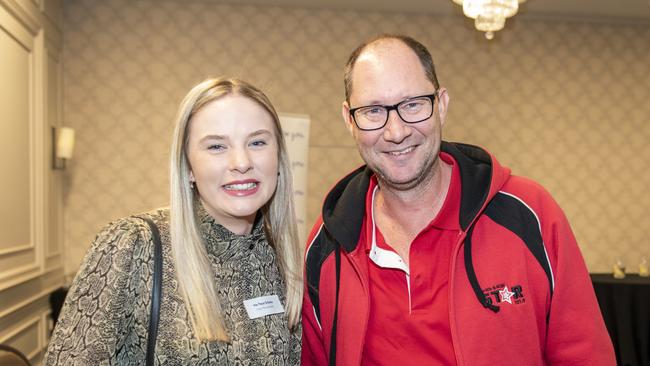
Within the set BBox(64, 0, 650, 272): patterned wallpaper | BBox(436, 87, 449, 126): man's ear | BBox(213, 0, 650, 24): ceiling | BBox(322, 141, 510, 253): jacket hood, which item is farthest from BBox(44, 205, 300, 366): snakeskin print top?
BBox(213, 0, 650, 24): ceiling

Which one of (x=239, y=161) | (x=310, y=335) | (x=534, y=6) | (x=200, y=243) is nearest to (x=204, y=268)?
(x=200, y=243)

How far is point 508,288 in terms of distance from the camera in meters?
1.55

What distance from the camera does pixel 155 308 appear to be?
1341 mm

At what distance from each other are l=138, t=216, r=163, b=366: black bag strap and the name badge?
0.25m

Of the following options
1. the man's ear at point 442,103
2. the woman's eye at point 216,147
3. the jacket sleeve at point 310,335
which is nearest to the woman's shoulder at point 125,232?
the woman's eye at point 216,147

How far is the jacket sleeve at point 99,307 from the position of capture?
124 cm

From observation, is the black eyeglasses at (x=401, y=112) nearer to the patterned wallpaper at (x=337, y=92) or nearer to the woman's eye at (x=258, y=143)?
the woman's eye at (x=258, y=143)

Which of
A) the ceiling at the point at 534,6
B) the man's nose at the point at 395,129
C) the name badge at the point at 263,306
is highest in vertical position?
the ceiling at the point at 534,6

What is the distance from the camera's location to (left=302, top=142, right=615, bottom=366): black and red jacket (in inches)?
59.9

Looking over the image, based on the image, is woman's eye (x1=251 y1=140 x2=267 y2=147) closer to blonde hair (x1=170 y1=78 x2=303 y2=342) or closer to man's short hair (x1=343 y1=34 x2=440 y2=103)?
blonde hair (x1=170 y1=78 x2=303 y2=342)

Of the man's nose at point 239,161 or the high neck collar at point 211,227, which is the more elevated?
the man's nose at point 239,161

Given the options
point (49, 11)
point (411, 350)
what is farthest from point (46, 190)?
point (411, 350)

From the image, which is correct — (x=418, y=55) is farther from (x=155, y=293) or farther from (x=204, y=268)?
(x=155, y=293)

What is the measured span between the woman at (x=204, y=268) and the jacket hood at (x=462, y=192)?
0.24 m
